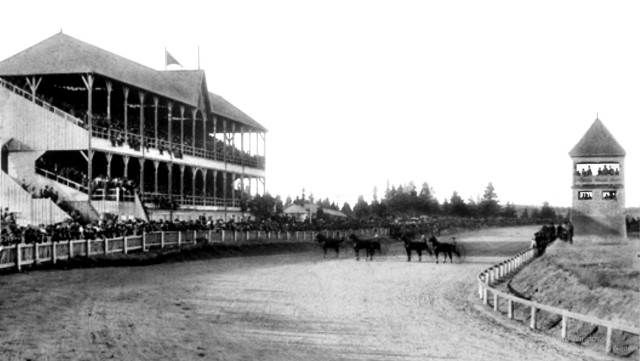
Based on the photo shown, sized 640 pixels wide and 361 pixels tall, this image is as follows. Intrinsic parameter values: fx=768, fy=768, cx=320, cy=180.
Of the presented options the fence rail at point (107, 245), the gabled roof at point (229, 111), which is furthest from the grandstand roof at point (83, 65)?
the fence rail at point (107, 245)

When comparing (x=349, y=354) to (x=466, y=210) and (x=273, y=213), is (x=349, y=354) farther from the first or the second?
(x=466, y=210)

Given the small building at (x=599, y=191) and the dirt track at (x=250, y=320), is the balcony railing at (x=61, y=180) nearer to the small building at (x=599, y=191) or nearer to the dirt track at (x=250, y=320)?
the dirt track at (x=250, y=320)

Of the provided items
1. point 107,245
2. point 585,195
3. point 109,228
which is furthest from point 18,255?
point 585,195

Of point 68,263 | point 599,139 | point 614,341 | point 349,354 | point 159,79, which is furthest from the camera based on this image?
point 599,139

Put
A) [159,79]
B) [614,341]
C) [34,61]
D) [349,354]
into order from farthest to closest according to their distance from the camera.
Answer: [159,79] → [34,61] → [614,341] → [349,354]

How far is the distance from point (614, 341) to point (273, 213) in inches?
1800

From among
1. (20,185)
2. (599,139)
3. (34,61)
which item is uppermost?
(34,61)

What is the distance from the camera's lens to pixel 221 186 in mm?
59000

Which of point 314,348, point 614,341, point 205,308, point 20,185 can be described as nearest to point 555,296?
point 614,341

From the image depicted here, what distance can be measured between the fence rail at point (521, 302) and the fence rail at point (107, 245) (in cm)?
1360

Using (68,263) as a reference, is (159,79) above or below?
above

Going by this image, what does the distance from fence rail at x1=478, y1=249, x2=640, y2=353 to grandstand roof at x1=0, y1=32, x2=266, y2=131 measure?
21585 millimetres

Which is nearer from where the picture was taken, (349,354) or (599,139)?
(349,354)

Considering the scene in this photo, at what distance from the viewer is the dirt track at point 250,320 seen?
1146cm
